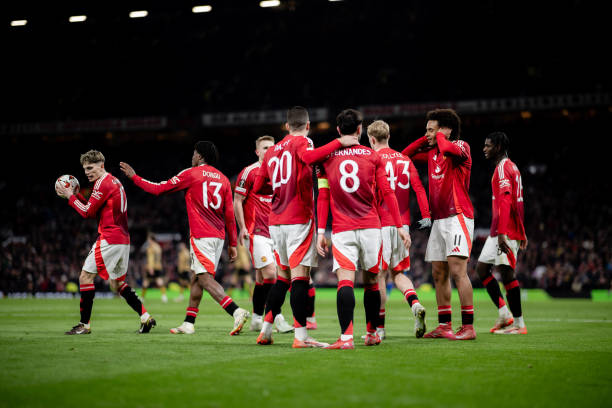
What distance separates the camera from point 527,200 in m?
→ 32.5

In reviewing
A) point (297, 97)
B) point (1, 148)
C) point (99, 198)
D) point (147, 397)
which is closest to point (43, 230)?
point (1, 148)

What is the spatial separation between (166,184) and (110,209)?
3.44 ft

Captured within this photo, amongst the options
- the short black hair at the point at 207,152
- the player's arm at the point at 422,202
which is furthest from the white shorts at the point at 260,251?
the player's arm at the point at 422,202

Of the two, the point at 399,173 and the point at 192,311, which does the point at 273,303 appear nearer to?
the point at 192,311

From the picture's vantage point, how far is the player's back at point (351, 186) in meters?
6.78

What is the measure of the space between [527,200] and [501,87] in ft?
19.0

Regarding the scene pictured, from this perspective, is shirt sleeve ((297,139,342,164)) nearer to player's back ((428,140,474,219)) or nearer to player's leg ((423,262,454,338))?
player's back ((428,140,474,219))

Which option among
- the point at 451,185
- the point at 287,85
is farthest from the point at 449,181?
the point at 287,85

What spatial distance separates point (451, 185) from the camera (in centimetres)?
822

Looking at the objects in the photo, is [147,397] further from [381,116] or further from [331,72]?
[331,72]

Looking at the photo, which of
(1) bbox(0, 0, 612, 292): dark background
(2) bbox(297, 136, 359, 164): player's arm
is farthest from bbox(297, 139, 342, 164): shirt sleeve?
(1) bbox(0, 0, 612, 292): dark background

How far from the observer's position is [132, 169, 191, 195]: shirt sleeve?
8336 mm

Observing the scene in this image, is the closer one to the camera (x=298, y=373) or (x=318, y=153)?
(x=298, y=373)

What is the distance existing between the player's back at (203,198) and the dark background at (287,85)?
19875mm
